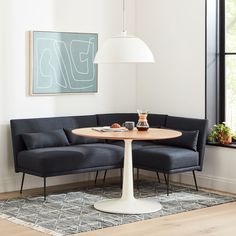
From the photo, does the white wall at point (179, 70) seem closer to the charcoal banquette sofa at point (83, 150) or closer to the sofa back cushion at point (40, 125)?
the charcoal banquette sofa at point (83, 150)

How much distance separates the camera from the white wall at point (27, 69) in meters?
6.43

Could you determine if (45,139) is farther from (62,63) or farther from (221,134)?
(221,134)

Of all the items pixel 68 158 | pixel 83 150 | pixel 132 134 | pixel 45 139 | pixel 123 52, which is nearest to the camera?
pixel 123 52

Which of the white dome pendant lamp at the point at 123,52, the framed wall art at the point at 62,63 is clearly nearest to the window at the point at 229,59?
the framed wall art at the point at 62,63

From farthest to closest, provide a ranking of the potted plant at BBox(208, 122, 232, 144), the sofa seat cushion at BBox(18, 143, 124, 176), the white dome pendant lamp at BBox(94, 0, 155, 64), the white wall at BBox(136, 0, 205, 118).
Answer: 1. the white wall at BBox(136, 0, 205, 118)
2. the potted plant at BBox(208, 122, 232, 144)
3. the sofa seat cushion at BBox(18, 143, 124, 176)
4. the white dome pendant lamp at BBox(94, 0, 155, 64)

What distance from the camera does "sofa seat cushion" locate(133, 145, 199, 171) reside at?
6164mm

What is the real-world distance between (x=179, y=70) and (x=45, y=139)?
68.5 inches

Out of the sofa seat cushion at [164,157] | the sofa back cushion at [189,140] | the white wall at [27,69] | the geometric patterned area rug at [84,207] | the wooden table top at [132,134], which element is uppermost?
the white wall at [27,69]

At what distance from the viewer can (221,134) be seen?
662cm

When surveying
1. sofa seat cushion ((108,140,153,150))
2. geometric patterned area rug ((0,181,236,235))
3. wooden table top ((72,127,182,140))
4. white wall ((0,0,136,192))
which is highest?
white wall ((0,0,136,192))

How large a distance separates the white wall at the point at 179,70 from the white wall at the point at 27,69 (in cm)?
22

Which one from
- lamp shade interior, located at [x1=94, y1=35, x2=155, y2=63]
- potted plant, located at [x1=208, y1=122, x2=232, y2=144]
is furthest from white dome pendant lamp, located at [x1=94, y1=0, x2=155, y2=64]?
potted plant, located at [x1=208, y1=122, x2=232, y2=144]

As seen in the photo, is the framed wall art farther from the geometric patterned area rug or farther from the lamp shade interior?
the lamp shade interior

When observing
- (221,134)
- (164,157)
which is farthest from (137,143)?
Answer: (221,134)
